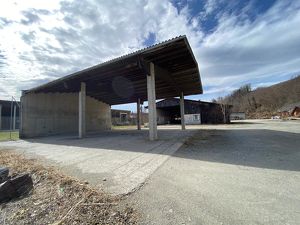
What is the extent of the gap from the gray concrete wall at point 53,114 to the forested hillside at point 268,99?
55.0 metres

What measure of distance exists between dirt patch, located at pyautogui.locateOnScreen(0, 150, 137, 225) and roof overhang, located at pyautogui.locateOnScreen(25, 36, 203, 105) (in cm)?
658

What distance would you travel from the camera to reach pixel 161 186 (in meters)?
3.09

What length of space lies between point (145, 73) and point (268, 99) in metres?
75.6

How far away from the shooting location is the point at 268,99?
224 feet

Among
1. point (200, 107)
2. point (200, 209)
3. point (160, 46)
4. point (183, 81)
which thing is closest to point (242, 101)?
point (200, 107)

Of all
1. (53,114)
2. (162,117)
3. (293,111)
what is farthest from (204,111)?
(293,111)

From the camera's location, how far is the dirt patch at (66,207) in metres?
2.27

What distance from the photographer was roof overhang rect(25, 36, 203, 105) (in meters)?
8.48

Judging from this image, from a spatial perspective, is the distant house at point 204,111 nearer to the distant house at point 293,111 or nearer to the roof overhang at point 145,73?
the roof overhang at point 145,73

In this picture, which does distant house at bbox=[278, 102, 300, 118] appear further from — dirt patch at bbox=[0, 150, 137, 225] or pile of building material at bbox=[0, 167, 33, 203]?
pile of building material at bbox=[0, 167, 33, 203]

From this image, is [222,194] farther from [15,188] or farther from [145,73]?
[145,73]

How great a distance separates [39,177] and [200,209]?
3754mm

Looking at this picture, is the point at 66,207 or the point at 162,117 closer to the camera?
the point at 66,207

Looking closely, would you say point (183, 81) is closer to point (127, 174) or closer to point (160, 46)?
point (160, 46)
